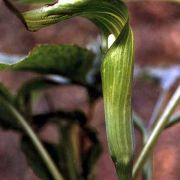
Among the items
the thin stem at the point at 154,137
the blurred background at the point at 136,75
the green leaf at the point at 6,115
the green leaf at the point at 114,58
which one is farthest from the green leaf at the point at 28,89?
the green leaf at the point at 114,58

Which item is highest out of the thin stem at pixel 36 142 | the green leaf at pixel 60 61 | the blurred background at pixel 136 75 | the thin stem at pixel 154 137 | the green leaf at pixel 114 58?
the green leaf at pixel 114 58

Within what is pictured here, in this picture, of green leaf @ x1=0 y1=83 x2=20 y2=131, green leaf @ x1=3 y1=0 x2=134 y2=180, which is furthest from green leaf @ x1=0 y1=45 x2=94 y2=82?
green leaf @ x1=3 y1=0 x2=134 y2=180

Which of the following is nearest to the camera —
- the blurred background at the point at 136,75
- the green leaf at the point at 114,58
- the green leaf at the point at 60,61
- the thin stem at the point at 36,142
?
the green leaf at the point at 114,58

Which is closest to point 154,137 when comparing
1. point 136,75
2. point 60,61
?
point 60,61

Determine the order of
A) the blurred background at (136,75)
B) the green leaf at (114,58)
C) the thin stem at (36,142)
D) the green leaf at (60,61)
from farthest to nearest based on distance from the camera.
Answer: the blurred background at (136,75), the thin stem at (36,142), the green leaf at (60,61), the green leaf at (114,58)

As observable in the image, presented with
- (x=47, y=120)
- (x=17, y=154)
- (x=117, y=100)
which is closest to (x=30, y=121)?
(x=47, y=120)

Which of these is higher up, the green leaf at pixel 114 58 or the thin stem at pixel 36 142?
the green leaf at pixel 114 58

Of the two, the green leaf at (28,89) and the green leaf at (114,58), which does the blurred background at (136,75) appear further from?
the green leaf at (114,58)
